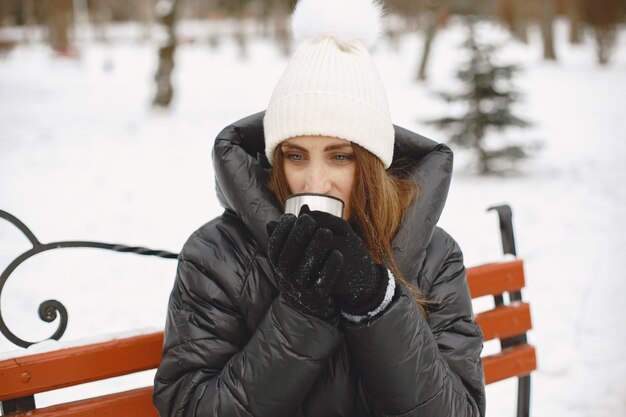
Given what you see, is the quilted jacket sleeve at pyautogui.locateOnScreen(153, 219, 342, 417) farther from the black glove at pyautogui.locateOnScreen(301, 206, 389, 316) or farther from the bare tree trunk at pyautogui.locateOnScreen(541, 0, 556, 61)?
the bare tree trunk at pyautogui.locateOnScreen(541, 0, 556, 61)

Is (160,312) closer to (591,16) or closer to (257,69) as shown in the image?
(257,69)

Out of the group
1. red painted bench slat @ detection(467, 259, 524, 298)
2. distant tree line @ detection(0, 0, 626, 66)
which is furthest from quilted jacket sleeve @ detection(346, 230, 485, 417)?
distant tree line @ detection(0, 0, 626, 66)

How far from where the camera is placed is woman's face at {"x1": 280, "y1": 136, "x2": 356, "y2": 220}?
1982 mm

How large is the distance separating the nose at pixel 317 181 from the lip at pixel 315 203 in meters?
0.20

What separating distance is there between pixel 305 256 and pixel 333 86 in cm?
63

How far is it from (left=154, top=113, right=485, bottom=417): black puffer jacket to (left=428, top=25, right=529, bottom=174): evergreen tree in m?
7.59

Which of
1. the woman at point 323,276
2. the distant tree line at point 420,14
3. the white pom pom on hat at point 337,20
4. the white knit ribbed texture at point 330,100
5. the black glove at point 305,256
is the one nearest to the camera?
the black glove at point 305,256

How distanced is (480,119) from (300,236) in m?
8.63

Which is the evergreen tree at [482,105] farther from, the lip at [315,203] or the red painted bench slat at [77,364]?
the lip at [315,203]

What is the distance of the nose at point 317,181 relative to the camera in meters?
1.97

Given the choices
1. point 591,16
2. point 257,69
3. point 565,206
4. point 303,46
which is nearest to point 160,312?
point 303,46

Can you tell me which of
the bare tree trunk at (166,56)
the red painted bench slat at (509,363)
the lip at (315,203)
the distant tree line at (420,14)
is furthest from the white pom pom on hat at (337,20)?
the bare tree trunk at (166,56)

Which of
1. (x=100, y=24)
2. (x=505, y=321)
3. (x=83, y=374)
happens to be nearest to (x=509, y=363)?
(x=505, y=321)

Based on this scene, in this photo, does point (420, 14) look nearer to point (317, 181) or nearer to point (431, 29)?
point (431, 29)
